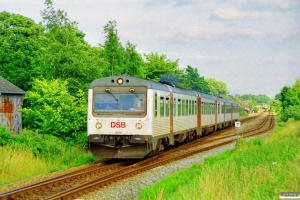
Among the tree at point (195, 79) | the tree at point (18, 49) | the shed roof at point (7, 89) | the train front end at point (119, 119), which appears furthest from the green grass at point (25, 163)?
the tree at point (195, 79)

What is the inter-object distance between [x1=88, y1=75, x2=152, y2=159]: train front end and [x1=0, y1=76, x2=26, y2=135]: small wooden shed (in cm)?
2193

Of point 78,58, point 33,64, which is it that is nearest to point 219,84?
point 33,64

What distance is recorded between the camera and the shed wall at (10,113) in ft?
122

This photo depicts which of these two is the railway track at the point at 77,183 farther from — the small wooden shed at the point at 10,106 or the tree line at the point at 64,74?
the small wooden shed at the point at 10,106

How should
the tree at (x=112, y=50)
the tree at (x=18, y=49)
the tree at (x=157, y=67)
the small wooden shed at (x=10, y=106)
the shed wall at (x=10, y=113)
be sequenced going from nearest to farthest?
the tree at (x=112, y=50)
the small wooden shed at (x=10, y=106)
the shed wall at (x=10, y=113)
the tree at (x=18, y=49)
the tree at (x=157, y=67)

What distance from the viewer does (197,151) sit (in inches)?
757

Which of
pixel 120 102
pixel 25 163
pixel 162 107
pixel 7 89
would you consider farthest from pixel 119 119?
pixel 7 89

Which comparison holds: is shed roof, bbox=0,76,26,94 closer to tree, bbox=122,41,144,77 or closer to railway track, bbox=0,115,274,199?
tree, bbox=122,41,144,77

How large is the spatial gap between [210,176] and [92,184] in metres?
3.07

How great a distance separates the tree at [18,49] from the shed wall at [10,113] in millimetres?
5175

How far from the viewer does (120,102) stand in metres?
15.9

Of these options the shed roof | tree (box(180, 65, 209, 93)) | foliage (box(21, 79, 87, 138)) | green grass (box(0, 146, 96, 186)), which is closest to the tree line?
foliage (box(21, 79, 87, 138))

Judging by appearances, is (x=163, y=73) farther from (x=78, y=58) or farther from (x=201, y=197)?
(x=201, y=197)

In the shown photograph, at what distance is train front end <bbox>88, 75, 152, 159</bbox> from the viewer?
15.6m
